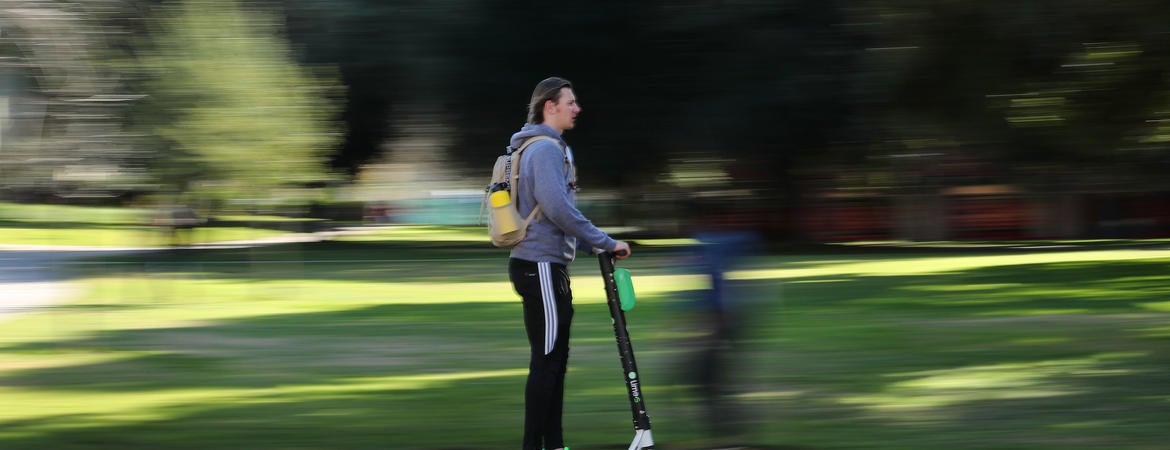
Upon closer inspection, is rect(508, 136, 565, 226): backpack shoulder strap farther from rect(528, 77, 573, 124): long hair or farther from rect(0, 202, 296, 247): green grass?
rect(0, 202, 296, 247): green grass

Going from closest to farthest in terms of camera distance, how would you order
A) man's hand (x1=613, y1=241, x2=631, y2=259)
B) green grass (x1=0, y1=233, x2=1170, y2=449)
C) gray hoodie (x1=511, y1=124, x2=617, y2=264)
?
1. gray hoodie (x1=511, y1=124, x2=617, y2=264)
2. man's hand (x1=613, y1=241, x2=631, y2=259)
3. green grass (x1=0, y1=233, x2=1170, y2=449)

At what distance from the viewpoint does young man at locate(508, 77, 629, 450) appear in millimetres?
5328

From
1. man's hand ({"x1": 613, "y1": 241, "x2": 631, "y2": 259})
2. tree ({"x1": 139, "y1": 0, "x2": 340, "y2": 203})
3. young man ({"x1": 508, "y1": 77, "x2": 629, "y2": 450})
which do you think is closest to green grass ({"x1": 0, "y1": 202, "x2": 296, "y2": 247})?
tree ({"x1": 139, "y1": 0, "x2": 340, "y2": 203})

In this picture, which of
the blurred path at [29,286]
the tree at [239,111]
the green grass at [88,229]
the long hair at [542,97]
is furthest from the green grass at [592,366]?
the green grass at [88,229]

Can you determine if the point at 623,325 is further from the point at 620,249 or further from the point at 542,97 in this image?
the point at 542,97

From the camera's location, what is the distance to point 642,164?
848 inches

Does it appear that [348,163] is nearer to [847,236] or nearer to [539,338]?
[847,236]

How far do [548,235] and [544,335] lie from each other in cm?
42

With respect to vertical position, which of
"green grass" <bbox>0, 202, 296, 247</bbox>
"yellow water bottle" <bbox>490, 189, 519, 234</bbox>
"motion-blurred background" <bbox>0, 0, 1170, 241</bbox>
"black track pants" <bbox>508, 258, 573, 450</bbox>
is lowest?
"black track pants" <bbox>508, 258, 573, 450</bbox>

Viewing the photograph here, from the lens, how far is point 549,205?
530 cm

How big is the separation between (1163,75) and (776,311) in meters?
4.21

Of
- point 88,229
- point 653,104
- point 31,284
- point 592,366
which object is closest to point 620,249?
point 592,366

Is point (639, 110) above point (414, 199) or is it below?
below

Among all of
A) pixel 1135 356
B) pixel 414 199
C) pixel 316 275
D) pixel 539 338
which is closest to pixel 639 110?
pixel 316 275
